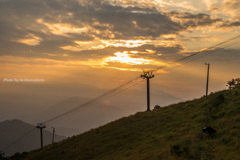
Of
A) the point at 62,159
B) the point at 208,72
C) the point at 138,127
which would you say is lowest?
the point at 62,159

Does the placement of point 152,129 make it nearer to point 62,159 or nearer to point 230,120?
point 230,120

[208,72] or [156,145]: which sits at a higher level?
[208,72]

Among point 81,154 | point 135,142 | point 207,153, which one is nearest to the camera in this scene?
point 207,153

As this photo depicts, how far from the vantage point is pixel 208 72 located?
208 feet

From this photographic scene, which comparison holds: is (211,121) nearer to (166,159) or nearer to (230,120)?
(230,120)

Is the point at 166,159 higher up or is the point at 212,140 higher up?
the point at 212,140

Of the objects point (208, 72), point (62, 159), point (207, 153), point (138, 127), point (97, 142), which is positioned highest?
point (208, 72)

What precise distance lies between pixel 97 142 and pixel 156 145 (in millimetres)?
14552

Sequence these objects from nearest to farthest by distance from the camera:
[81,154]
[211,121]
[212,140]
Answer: [212,140] → [211,121] → [81,154]

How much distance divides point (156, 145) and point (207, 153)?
8310 millimetres

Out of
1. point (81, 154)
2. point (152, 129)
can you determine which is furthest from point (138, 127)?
point (81, 154)

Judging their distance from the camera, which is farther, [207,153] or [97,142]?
[97,142]

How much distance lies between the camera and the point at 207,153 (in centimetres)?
1566

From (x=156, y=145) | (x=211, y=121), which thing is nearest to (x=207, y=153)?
(x=156, y=145)
